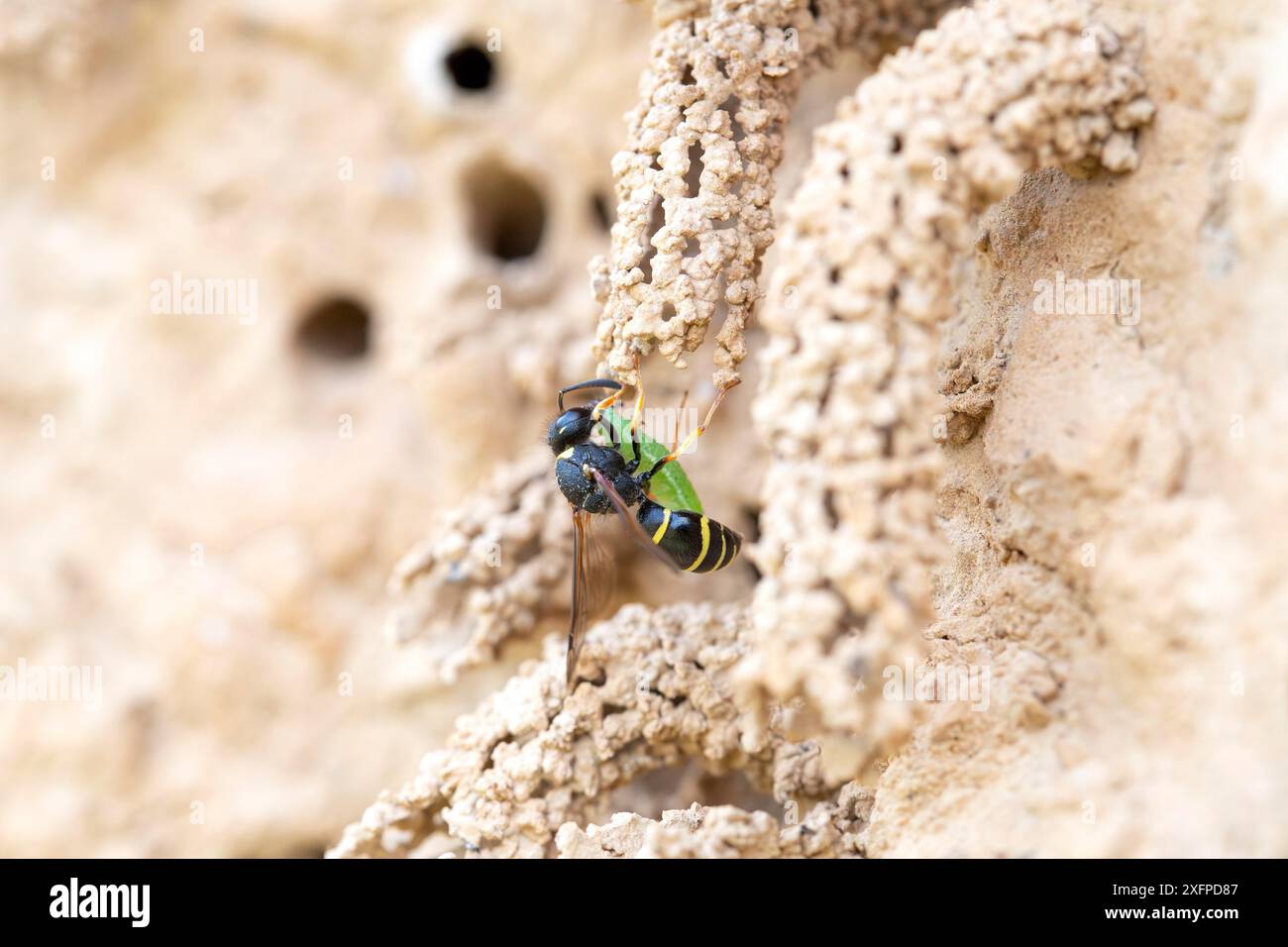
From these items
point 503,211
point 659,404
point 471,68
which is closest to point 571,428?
point 659,404

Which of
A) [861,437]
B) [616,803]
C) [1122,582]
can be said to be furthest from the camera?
[616,803]

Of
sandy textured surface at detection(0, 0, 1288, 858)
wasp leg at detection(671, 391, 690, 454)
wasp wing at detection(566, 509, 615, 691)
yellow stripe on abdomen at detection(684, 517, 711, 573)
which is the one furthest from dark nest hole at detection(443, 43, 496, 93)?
yellow stripe on abdomen at detection(684, 517, 711, 573)

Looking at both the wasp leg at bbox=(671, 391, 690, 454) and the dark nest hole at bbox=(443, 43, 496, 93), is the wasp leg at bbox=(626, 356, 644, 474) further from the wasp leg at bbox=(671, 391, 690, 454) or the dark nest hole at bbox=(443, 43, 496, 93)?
the dark nest hole at bbox=(443, 43, 496, 93)

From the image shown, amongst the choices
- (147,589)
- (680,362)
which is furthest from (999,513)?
(147,589)

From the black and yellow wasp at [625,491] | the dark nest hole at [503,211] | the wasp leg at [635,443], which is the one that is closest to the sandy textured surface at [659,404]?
the dark nest hole at [503,211]

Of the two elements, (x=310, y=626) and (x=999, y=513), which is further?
(x=310, y=626)

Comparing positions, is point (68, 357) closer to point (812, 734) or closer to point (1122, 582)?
point (812, 734)

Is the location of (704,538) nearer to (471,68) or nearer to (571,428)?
(571,428)
